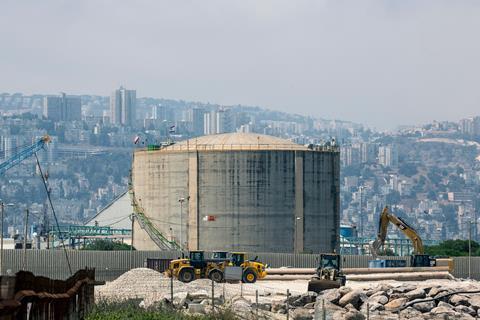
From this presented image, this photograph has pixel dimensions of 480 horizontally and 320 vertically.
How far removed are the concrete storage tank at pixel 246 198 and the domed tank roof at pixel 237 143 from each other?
0.18 meters

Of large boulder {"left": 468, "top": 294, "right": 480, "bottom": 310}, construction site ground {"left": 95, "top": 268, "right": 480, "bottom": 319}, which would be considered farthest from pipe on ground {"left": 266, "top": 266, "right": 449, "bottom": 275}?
large boulder {"left": 468, "top": 294, "right": 480, "bottom": 310}

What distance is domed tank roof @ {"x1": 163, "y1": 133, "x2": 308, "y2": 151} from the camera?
9800 cm

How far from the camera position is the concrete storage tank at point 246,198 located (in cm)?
9588

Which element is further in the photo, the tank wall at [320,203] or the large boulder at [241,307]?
the tank wall at [320,203]

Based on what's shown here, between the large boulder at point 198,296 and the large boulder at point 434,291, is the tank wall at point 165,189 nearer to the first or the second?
the large boulder at point 434,291

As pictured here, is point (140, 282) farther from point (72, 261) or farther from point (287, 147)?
point (287, 147)

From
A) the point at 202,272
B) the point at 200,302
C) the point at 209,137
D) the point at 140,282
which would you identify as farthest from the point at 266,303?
the point at 209,137

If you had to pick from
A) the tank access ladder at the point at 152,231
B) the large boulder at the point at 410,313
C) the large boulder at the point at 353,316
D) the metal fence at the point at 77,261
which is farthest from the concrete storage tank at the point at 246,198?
the large boulder at the point at 353,316

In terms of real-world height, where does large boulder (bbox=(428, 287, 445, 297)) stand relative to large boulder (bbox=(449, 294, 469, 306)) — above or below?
above

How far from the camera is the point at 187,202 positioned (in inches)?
3797

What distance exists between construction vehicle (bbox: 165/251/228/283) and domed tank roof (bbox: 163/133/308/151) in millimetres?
30634

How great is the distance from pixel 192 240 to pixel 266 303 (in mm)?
46591

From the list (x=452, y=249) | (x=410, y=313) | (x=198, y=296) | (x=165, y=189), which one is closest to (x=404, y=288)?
(x=410, y=313)

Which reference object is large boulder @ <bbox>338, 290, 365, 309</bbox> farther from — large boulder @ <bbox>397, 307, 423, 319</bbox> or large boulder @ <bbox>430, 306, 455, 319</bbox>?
large boulder @ <bbox>430, 306, 455, 319</bbox>
